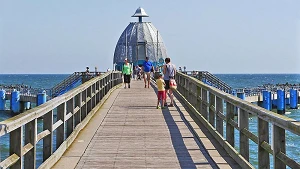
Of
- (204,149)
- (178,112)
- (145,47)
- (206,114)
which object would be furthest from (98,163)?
(145,47)

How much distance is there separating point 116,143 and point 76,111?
1.57 meters

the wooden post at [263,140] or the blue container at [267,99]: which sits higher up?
the wooden post at [263,140]

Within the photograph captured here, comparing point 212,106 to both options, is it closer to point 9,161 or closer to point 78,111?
point 78,111

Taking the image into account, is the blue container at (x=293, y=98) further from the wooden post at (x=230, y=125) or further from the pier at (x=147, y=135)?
the wooden post at (x=230, y=125)

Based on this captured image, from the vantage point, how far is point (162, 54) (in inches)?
3393

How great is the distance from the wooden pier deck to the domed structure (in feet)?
222

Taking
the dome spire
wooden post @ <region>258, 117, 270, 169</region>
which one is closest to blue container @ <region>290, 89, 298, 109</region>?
the dome spire

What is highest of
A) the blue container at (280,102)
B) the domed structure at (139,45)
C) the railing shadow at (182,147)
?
the domed structure at (139,45)

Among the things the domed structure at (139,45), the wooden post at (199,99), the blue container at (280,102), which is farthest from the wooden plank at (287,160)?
the domed structure at (139,45)

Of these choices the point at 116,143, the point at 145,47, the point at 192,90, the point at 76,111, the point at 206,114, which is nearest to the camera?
the point at 116,143

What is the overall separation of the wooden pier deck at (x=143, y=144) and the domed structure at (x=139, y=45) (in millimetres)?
67543

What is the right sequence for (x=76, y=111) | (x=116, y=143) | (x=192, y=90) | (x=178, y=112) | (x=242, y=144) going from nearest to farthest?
(x=242, y=144)
(x=116, y=143)
(x=76, y=111)
(x=178, y=112)
(x=192, y=90)

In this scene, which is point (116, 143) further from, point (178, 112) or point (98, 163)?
point (178, 112)

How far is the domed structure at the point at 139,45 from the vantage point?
84.1 metres
